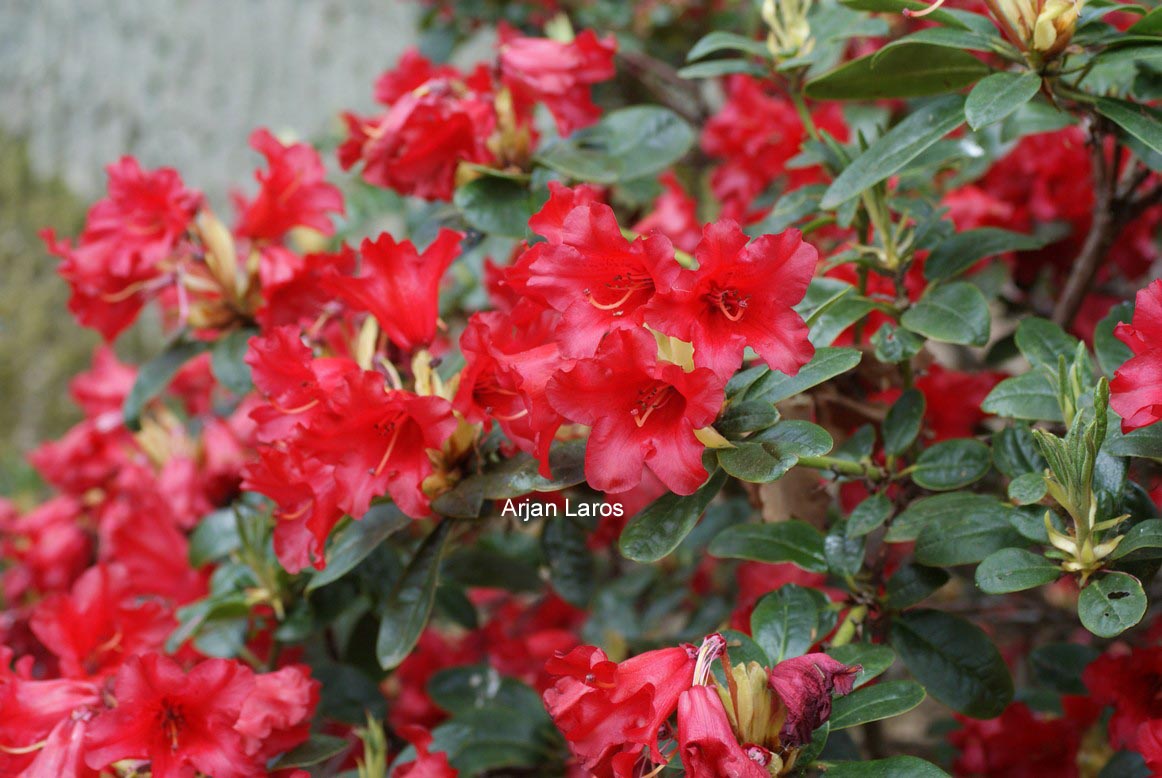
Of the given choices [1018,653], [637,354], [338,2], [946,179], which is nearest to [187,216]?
[637,354]

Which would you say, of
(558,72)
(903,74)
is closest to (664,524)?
(903,74)

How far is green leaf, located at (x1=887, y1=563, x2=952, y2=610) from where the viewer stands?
0.91m

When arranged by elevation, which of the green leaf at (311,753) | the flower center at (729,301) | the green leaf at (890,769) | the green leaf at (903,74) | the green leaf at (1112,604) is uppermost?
the green leaf at (903,74)

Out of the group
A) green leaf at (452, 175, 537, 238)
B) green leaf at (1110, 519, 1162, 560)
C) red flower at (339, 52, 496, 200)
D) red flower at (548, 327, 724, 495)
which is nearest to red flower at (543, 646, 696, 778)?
red flower at (548, 327, 724, 495)

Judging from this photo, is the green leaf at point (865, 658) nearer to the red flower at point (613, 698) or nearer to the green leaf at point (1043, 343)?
the red flower at point (613, 698)

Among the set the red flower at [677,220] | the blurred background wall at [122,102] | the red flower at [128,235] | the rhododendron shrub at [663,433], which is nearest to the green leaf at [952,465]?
the rhododendron shrub at [663,433]

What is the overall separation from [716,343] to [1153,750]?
1.48 feet

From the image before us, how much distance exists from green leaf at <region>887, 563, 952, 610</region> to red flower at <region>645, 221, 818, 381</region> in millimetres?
287

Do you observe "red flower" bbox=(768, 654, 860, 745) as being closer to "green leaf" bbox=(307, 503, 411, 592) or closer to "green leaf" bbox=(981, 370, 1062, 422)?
"green leaf" bbox=(981, 370, 1062, 422)

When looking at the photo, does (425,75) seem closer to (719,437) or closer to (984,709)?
(719,437)

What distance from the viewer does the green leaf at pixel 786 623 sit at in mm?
849

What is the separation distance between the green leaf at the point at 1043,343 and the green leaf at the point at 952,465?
96mm

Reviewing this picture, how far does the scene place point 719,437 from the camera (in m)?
0.80

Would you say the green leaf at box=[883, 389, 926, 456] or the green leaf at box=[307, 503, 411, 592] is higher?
the green leaf at box=[883, 389, 926, 456]
